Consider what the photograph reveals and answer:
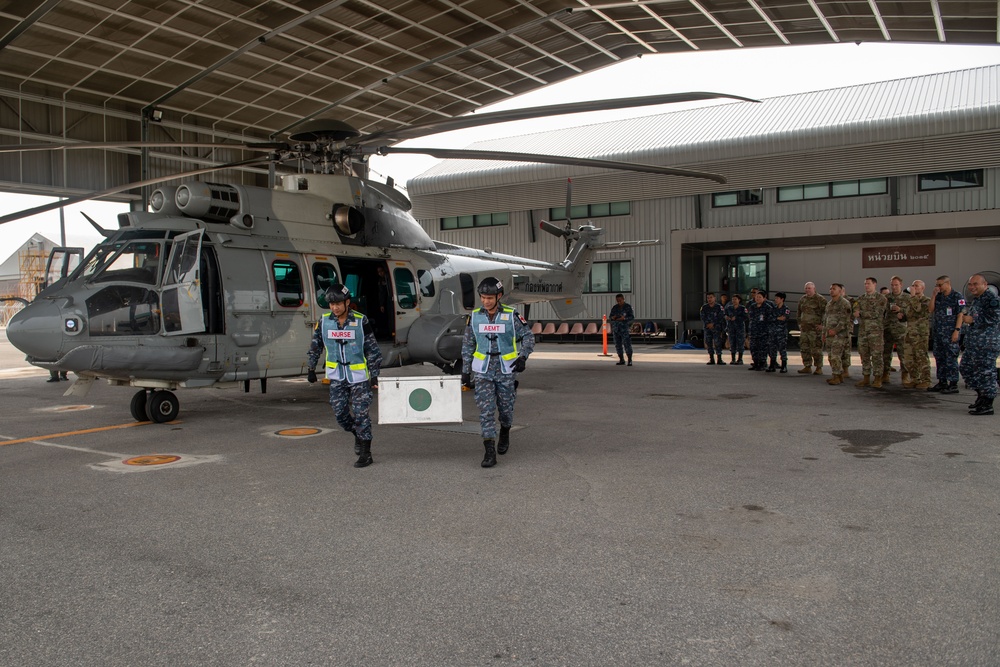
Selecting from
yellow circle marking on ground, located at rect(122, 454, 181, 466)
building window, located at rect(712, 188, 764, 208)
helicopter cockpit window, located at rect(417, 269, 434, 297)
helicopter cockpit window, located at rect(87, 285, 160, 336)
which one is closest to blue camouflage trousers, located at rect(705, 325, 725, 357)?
helicopter cockpit window, located at rect(417, 269, 434, 297)

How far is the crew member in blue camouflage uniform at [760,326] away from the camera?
15.3 meters

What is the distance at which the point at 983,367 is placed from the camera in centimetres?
879

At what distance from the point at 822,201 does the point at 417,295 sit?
59.3 ft

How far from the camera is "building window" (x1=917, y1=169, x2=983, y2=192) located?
858 inches

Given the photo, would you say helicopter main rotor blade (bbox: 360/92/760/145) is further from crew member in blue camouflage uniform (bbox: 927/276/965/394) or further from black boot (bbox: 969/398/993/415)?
crew member in blue camouflage uniform (bbox: 927/276/965/394)

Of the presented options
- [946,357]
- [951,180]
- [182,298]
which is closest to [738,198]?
[951,180]

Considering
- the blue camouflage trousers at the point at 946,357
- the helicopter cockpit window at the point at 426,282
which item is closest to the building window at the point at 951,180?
the blue camouflage trousers at the point at 946,357

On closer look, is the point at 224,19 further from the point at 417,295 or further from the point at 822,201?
the point at 822,201

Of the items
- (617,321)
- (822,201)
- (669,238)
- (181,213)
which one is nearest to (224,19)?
(181,213)

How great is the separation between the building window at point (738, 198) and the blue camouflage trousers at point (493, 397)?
20777 mm

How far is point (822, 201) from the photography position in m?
23.9

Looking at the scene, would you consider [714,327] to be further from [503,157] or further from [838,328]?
[503,157]

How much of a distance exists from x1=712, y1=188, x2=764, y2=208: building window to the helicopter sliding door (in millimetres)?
20807

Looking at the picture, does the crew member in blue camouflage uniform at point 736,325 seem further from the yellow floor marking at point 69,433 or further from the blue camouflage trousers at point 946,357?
the yellow floor marking at point 69,433
